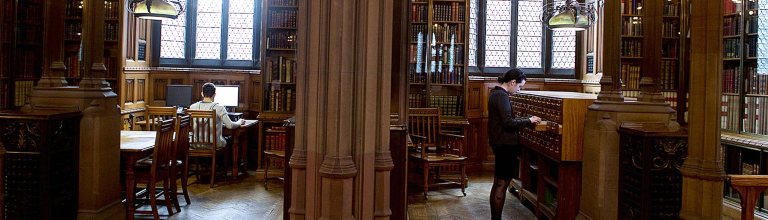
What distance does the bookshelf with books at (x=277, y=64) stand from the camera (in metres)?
8.16

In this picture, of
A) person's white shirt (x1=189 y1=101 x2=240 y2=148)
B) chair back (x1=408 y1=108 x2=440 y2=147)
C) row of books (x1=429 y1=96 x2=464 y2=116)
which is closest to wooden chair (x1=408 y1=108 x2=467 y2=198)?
chair back (x1=408 y1=108 x2=440 y2=147)

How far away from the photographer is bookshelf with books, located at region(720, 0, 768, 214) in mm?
6094

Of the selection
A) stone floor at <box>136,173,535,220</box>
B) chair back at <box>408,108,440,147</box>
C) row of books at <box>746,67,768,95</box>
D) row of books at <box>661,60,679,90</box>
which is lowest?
stone floor at <box>136,173,535,220</box>

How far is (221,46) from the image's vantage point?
9.43 meters

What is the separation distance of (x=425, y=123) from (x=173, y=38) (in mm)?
3908

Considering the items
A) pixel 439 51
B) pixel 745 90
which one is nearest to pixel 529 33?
pixel 439 51

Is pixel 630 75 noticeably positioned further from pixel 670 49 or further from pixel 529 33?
pixel 529 33

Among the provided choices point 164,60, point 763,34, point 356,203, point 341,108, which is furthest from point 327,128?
point 164,60

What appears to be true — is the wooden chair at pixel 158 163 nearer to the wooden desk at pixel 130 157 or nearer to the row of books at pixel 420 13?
the wooden desk at pixel 130 157

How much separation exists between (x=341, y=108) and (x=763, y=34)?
4.69 metres

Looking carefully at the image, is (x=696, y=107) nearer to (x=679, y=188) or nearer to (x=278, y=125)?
(x=679, y=188)

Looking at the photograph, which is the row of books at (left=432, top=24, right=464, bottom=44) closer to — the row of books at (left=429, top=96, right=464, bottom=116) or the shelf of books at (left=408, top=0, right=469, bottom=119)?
the shelf of books at (left=408, top=0, right=469, bottom=119)

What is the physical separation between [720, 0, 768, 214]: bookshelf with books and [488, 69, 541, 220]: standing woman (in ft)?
6.75

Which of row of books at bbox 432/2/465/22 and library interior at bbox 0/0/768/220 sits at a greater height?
row of books at bbox 432/2/465/22
